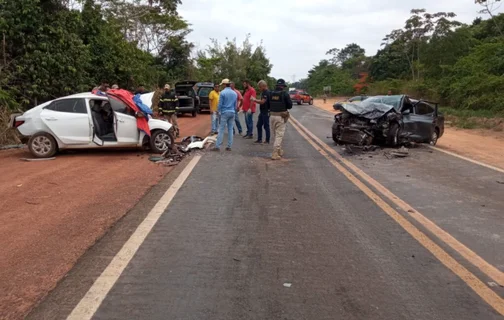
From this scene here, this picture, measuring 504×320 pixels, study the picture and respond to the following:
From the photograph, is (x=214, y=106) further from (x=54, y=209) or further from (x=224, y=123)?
(x=54, y=209)

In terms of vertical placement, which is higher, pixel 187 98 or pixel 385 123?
pixel 187 98

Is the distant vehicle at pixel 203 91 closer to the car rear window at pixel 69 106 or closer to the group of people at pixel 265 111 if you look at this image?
the group of people at pixel 265 111

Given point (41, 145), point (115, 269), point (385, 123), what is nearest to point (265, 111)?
point (385, 123)

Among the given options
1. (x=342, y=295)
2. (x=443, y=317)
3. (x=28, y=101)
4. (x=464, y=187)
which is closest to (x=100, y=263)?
(x=342, y=295)

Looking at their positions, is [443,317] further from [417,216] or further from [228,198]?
[228,198]

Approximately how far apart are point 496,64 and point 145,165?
25.0 meters

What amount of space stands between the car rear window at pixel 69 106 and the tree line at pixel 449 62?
2062 centimetres

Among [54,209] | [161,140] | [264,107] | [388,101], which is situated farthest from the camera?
[388,101]

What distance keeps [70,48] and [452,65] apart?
29396mm

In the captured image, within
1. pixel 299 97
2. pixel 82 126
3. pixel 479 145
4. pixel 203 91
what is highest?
pixel 203 91

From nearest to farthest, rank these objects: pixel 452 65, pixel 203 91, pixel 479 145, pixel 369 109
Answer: pixel 369 109, pixel 479 145, pixel 203 91, pixel 452 65

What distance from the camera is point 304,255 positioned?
4699 mm

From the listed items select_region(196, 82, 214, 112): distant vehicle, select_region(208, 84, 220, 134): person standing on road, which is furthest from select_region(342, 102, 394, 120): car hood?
select_region(196, 82, 214, 112): distant vehicle

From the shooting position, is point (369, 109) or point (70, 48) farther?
point (70, 48)
